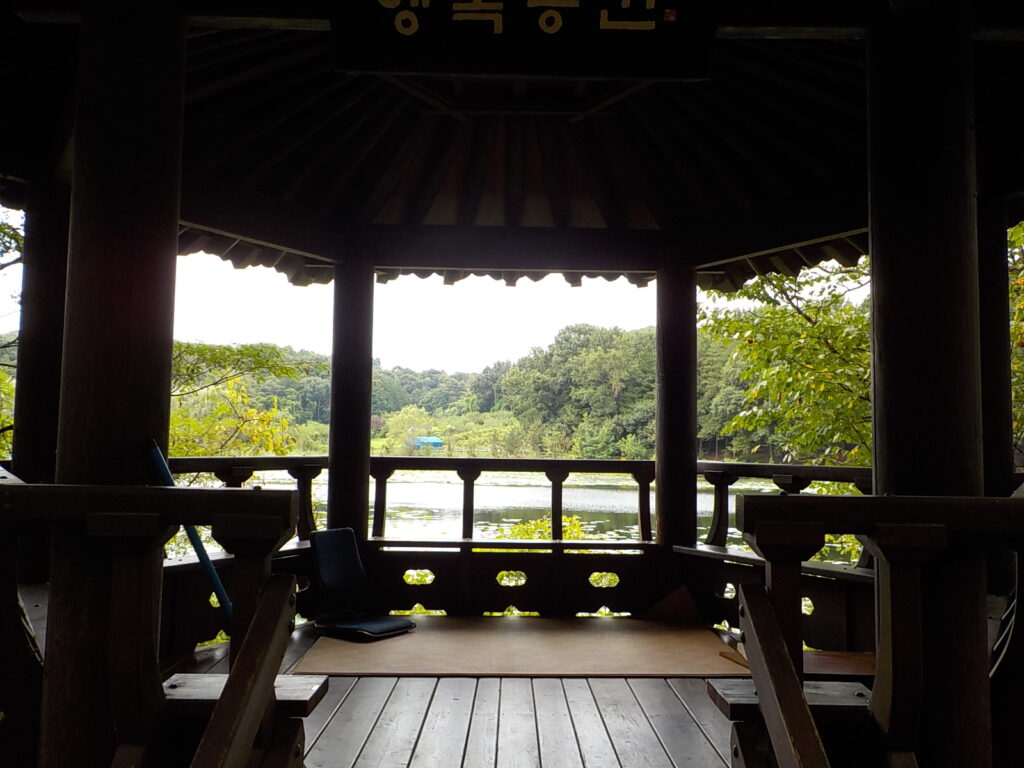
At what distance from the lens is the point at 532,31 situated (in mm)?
2299

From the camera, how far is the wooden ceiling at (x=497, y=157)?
3189 mm

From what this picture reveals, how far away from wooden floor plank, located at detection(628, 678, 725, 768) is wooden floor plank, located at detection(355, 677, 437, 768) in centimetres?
94

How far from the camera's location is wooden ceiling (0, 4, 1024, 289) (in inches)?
126

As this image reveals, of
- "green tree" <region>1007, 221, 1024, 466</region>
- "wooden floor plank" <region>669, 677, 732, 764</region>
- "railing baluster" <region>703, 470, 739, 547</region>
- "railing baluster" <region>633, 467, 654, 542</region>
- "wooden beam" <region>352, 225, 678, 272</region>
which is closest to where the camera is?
"wooden floor plank" <region>669, 677, 732, 764</region>

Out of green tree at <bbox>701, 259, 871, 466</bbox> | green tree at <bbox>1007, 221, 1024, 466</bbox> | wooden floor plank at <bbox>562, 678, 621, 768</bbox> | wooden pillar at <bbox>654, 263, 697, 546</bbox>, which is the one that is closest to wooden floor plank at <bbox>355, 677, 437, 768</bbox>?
wooden floor plank at <bbox>562, 678, 621, 768</bbox>

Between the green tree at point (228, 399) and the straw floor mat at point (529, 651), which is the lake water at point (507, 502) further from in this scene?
the straw floor mat at point (529, 651)

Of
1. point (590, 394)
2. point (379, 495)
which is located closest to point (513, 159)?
point (379, 495)

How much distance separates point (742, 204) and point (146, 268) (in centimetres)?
354

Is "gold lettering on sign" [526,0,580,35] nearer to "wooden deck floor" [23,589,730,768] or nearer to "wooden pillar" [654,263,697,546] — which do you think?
"wooden deck floor" [23,589,730,768]

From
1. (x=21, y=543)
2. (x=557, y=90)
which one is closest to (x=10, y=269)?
(x=21, y=543)

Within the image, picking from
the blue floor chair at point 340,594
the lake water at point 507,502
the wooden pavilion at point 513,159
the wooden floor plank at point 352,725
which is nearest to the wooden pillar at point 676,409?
the wooden pavilion at point 513,159

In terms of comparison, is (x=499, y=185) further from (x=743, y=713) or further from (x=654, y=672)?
(x=743, y=713)

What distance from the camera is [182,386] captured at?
8883 mm

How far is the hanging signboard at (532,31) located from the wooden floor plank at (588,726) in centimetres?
238
